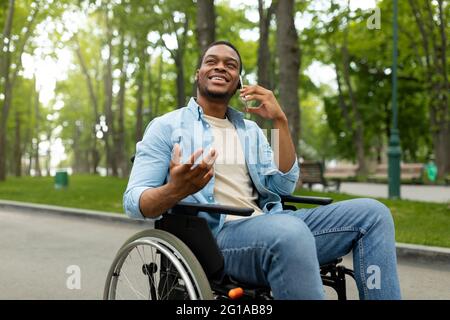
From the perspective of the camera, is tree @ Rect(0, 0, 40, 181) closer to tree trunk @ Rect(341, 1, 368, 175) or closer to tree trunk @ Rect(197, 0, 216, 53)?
tree trunk @ Rect(197, 0, 216, 53)

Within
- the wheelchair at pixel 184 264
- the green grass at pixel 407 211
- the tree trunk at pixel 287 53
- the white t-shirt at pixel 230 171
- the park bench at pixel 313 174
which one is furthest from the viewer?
the park bench at pixel 313 174

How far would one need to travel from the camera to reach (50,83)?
37875 mm

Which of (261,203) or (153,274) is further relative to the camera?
(261,203)

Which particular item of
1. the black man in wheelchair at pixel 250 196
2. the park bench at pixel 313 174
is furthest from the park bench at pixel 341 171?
the black man in wheelchair at pixel 250 196

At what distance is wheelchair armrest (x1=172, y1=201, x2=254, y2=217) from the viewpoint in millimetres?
2365

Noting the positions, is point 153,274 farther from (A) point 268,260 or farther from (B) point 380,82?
(B) point 380,82

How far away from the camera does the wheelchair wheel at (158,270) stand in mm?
2389

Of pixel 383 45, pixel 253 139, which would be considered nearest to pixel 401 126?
pixel 383 45

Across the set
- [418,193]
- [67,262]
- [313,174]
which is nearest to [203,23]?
[313,174]

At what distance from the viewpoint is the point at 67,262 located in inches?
235

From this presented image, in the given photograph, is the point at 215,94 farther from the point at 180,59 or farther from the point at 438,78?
the point at 180,59

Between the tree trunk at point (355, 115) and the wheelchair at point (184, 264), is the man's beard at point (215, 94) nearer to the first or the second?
the wheelchair at point (184, 264)

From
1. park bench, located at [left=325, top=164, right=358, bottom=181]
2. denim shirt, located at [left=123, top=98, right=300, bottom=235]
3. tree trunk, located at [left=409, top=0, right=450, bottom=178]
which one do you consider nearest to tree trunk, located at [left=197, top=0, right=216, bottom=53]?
tree trunk, located at [left=409, top=0, right=450, bottom=178]

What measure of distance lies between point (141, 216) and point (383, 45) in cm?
2662
